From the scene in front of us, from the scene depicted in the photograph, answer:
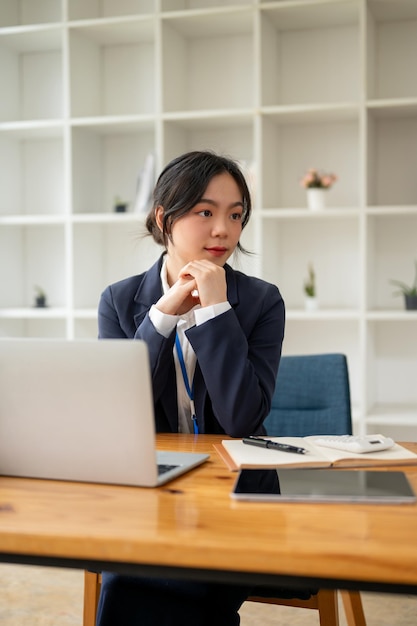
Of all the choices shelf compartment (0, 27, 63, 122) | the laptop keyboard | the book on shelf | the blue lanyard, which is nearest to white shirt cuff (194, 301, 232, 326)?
the blue lanyard

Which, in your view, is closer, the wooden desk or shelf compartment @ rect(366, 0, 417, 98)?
the wooden desk

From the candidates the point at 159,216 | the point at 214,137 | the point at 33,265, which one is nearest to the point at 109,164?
the point at 214,137

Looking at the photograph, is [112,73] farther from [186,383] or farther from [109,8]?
[186,383]

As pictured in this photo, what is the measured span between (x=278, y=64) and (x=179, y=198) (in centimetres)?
204

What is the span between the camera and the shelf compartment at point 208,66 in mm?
3648

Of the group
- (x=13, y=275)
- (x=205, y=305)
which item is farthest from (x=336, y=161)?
(x=205, y=305)

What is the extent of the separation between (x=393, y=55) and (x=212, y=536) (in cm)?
307

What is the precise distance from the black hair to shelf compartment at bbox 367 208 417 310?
175cm

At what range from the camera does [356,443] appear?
143cm

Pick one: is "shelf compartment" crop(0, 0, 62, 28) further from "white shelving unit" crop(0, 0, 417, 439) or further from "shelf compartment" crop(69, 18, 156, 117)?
"shelf compartment" crop(69, 18, 156, 117)

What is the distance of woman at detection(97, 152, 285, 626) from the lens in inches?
68.7

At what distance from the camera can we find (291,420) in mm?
2152

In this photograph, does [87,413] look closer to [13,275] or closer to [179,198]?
[179,198]

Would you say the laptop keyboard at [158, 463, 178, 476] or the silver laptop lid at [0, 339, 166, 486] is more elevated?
the silver laptop lid at [0, 339, 166, 486]
